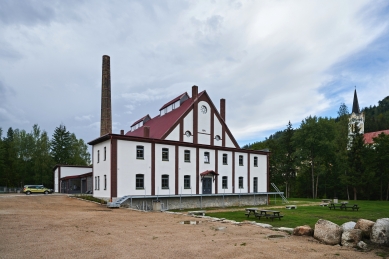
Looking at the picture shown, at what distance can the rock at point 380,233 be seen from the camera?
10.2m

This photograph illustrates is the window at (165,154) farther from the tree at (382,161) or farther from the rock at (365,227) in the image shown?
the tree at (382,161)

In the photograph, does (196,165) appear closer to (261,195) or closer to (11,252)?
(261,195)

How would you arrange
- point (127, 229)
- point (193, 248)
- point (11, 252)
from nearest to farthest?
point (11, 252)
point (193, 248)
point (127, 229)

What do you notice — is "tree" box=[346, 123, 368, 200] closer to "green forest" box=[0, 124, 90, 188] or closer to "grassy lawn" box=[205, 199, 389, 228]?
"grassy lawn" box=[205, 199, 389, 228]

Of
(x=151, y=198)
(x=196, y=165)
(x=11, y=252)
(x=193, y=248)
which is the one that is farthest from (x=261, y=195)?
(x=11, y=252)

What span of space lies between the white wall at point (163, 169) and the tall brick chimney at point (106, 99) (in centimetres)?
1217

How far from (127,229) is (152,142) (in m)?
16.0

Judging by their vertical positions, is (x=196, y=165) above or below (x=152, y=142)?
below

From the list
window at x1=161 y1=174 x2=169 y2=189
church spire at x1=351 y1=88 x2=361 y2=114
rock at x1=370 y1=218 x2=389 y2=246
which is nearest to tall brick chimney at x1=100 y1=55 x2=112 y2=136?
window at x1=161 y1=174 x2=169 y2=189

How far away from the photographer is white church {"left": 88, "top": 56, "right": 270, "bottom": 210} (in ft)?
86.9

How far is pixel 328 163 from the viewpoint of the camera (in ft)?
183

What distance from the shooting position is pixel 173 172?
29672 millimetres

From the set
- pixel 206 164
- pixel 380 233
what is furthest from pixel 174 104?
pixel 380 233

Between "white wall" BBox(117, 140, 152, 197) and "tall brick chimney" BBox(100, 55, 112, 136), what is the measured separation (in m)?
12.7
